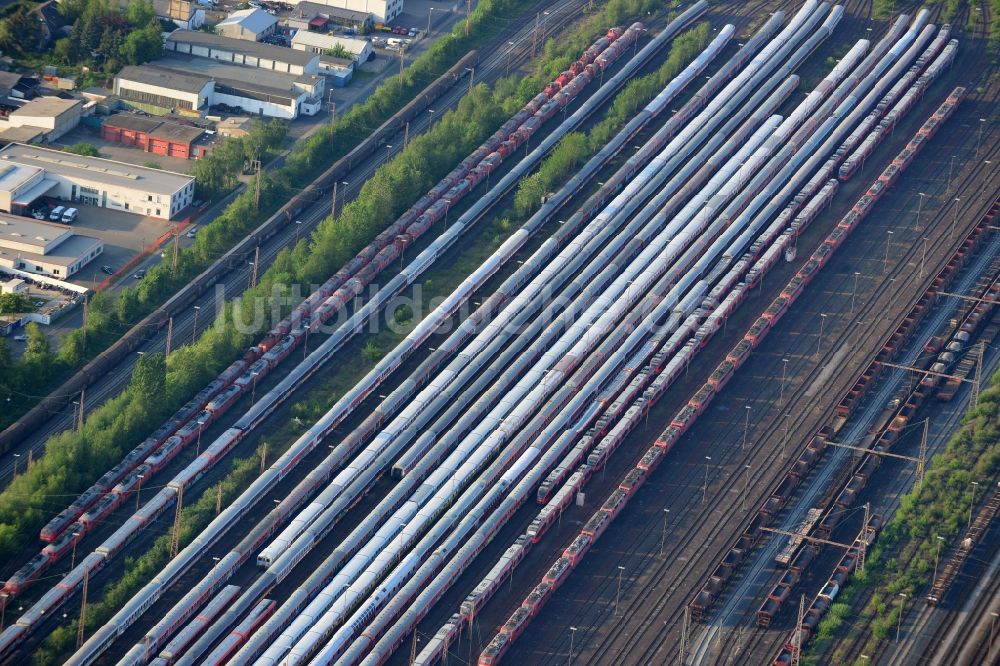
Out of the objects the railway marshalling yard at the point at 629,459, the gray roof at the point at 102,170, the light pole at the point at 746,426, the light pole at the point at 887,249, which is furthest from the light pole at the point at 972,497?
the gray roof at the point at 102,170

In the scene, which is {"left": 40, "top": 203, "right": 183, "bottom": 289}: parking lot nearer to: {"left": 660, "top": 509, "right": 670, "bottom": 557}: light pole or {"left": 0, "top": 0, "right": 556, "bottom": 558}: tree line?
{"left": 0, "top": 0, "right": 556, "bottom": 558}: tree line

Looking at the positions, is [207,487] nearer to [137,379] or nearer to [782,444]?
[137,379]

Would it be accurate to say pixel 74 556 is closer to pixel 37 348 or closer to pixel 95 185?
pixel 37 348

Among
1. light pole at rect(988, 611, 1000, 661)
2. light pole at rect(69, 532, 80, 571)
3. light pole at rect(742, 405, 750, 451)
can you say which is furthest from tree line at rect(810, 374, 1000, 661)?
light pole at rect(69, 532, 80, 571)

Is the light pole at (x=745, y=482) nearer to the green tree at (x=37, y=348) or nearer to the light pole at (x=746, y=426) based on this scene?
the light pole at (x=746, y=426)

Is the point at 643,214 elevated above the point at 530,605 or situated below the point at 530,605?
above

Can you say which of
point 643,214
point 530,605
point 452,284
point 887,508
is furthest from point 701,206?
point 530,605
